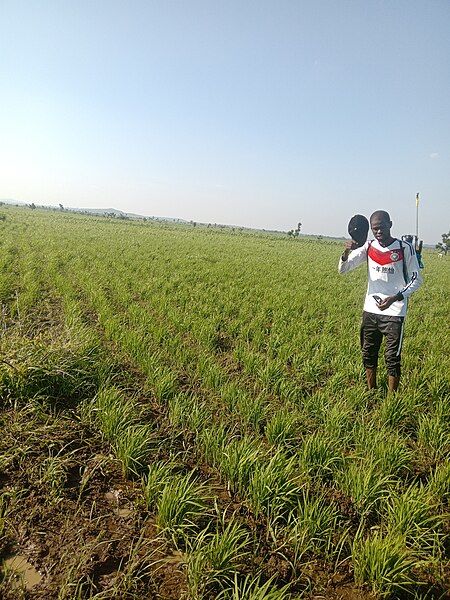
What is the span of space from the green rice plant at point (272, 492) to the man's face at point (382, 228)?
107 inches

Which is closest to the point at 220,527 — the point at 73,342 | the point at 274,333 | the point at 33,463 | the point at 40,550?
the point at 40,550

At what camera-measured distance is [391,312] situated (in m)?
3.81

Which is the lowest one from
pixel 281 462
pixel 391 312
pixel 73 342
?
pixel 281 462

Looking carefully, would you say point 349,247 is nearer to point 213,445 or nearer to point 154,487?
point 213,445

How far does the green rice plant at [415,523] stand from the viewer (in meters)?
2.01

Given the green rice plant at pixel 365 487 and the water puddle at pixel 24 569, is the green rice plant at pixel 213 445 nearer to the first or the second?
the green rice plant at pixel 365 487

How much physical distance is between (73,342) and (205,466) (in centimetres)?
226

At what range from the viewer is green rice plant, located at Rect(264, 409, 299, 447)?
300 cm

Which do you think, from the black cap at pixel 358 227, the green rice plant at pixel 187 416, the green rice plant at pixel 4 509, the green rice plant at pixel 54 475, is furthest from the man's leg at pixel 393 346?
the green rice plant at pixel 4 509

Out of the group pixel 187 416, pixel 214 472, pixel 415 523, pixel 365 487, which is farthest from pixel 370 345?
pixel 214 472

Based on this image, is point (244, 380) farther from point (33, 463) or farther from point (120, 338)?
point (33, 463)

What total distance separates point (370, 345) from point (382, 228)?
141 cm

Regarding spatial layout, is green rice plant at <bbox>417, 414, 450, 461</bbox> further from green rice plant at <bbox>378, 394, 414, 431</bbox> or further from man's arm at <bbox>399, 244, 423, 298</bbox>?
man's arm at <bbox>399, 244, 423, 298</bbox>

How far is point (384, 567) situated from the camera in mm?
1759
